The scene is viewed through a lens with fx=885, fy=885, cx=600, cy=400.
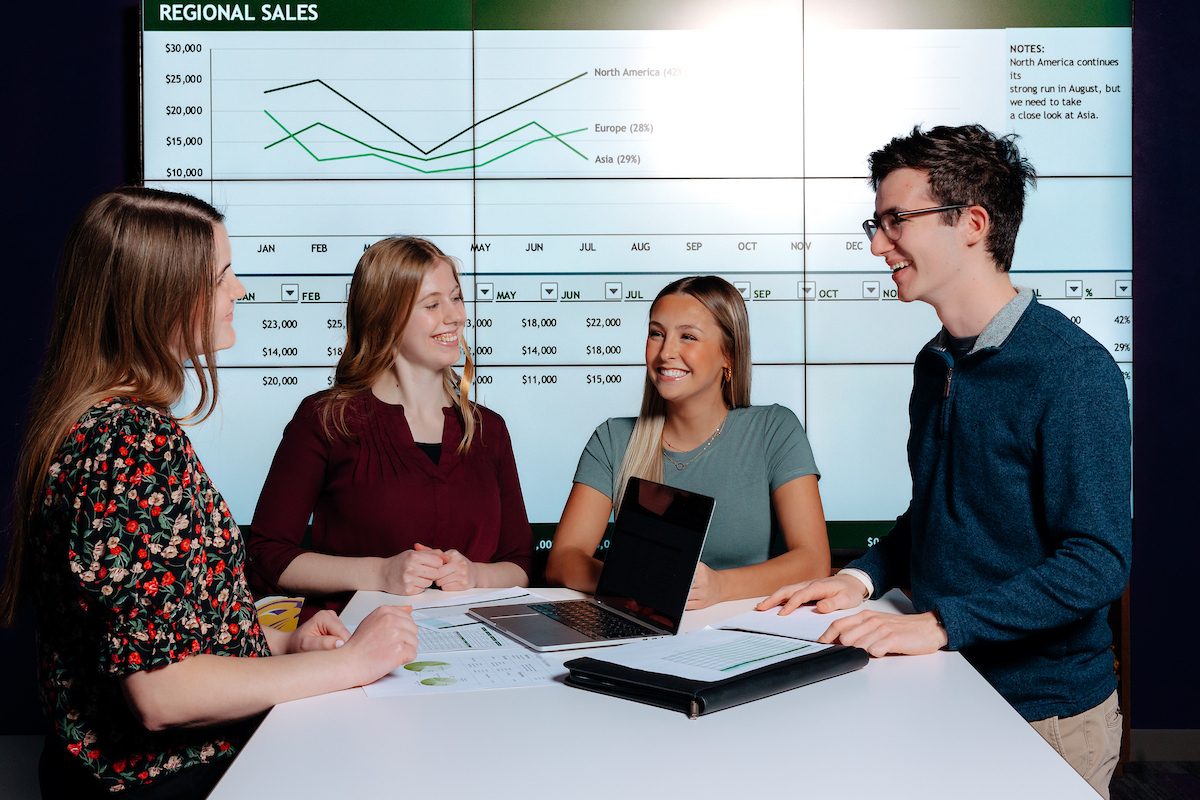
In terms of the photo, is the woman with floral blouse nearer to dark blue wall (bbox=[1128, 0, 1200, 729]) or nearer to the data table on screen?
the data table on screen

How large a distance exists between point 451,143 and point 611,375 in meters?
0.89

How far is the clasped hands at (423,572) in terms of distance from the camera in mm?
1733

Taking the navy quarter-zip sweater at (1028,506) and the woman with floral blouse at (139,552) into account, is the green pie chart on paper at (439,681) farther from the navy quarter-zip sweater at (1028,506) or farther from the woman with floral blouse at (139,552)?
the navy quarter-zip sweater at (1028,506)

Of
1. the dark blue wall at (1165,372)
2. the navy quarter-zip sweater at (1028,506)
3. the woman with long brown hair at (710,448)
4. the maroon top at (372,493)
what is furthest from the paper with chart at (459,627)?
the dark blue wall at (1165,372)

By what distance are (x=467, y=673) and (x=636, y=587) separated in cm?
38

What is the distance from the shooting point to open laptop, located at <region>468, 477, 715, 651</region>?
4.52ft

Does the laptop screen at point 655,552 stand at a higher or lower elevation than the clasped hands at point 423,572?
higher

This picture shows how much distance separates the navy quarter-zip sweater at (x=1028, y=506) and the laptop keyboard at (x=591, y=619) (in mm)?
478

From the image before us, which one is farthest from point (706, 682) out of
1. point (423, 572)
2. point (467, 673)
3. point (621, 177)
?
point (621, 177)

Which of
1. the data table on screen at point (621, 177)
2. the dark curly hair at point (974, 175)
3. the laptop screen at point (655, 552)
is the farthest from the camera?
the data table on screen at point (621, 177)

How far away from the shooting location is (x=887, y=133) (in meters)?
2.77

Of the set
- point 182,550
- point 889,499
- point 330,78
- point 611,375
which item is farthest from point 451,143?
point 182,550

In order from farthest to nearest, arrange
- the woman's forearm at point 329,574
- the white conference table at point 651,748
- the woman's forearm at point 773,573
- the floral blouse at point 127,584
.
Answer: the woman's forearm at point 329,574 → the woman's forearm at point 773,573 → the floral blouse at point 127,584 → the white conference table at point 651,748

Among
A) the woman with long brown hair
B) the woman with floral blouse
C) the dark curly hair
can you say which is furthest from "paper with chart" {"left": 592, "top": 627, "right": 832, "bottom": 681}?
the dark curly hair
